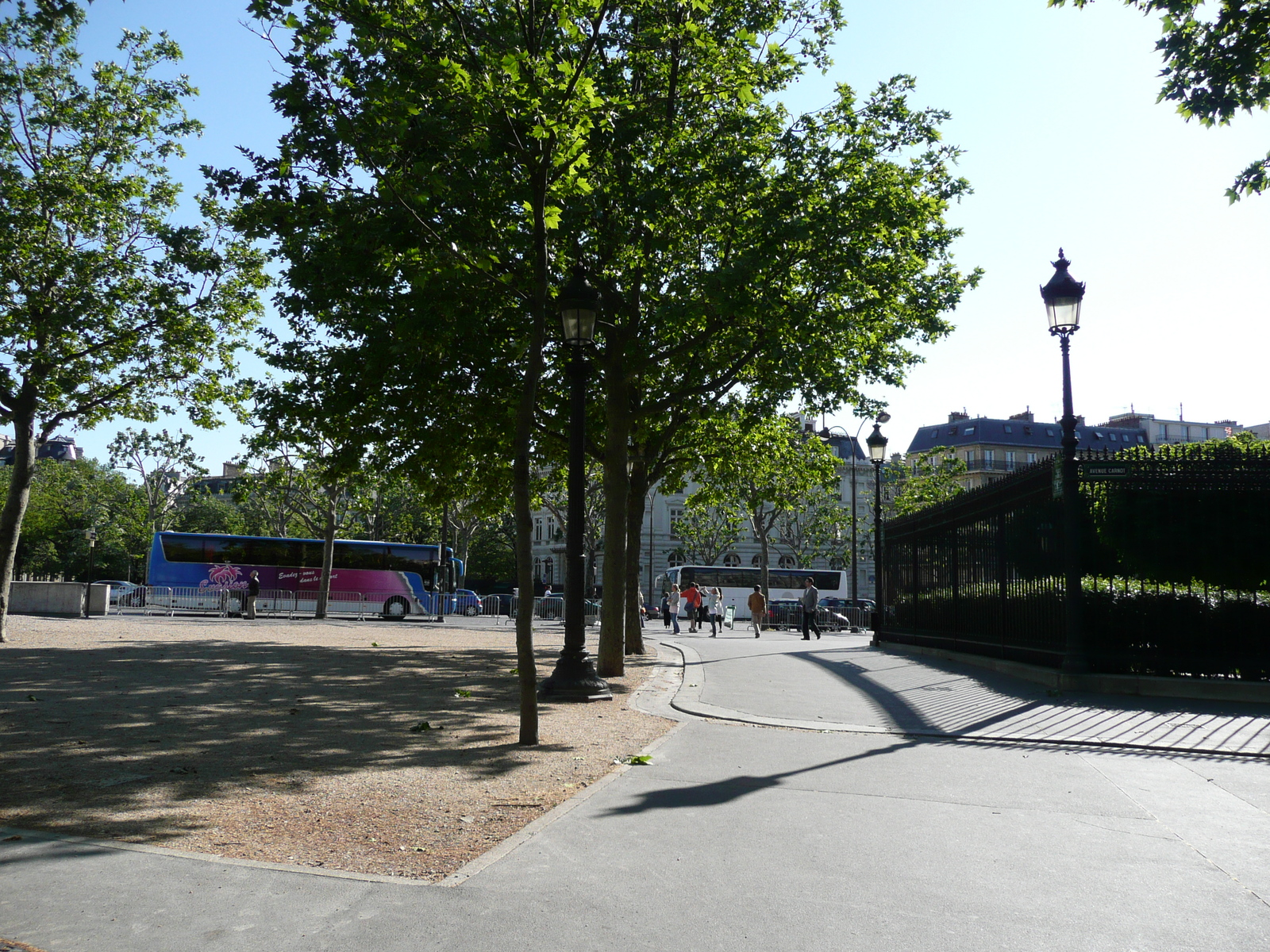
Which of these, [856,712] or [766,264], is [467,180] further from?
[856,712]

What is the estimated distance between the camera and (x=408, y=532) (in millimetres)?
66812

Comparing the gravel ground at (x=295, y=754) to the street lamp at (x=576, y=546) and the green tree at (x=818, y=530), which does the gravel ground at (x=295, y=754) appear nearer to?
the street lamp at (x=576, y=546)

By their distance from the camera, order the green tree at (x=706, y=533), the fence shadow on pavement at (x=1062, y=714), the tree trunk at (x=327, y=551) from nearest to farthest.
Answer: the fence shadow on pavement at (x=1062, y=714), the tree trunk at (x=327, y=551), the green tree at (x=706, y=533)

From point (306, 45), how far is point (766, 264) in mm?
6468

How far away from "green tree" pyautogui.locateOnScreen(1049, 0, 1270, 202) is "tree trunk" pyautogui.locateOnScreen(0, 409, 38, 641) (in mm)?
19082

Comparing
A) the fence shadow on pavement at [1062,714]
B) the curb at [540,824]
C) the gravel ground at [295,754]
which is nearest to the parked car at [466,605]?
the gravel ground at [295,754]

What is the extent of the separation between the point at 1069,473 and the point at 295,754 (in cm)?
936

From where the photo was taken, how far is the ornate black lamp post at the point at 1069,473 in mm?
11461

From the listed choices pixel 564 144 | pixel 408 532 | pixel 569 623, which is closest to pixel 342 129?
pixel 564 144

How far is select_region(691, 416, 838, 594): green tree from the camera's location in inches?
832

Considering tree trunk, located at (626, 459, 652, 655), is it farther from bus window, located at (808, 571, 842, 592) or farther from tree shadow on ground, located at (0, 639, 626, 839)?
bus window, located at (808, 571, 842, 592)

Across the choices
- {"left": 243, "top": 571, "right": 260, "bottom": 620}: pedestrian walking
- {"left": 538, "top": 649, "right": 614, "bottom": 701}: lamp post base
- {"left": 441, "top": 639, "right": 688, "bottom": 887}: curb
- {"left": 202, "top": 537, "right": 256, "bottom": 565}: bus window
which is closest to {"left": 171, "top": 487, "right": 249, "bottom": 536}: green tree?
{"left": 202, "top": 537, "right": 256, "bottom": 565}: bus window

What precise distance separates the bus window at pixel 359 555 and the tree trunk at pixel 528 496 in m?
35.6

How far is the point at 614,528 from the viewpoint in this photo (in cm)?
1474
